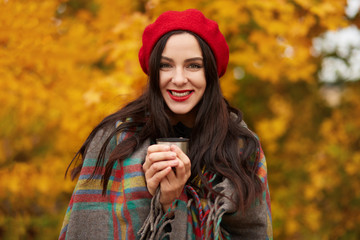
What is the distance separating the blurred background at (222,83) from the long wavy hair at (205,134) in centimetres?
53

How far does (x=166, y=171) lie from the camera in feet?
5.09

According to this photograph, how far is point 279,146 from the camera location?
215 inches

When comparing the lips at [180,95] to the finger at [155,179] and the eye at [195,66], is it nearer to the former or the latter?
the eye at [195,66]

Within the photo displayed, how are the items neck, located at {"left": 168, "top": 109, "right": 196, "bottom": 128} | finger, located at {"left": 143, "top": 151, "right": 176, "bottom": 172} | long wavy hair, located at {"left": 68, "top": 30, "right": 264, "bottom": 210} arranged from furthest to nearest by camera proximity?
neck, located at {"left": 168, "top": 109, "right": 196, "bottom": 128}, long wavy hair, located at {"left": 68, "top": 30, "right": 264, "bottom": 210}, finger, located at {"left": 143, "top": 151, "right": 176, "bottom": 172}

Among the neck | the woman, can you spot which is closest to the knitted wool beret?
the woman

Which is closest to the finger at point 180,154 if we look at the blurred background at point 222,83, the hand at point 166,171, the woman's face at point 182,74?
the hand at point 166,171

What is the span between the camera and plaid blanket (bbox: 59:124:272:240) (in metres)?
1.63

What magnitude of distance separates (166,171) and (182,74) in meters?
0.47

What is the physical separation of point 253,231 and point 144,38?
977mm

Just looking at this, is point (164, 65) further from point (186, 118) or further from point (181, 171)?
point (181, 171)

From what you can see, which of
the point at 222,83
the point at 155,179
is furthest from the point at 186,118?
the point at 222,83

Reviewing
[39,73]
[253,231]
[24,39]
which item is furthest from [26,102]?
[253,231]

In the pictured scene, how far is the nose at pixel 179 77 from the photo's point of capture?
1.80 m

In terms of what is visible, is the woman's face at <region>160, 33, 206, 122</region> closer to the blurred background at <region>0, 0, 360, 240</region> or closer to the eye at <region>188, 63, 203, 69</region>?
→ the eye at <region>188, 63, 203, 69</region>
